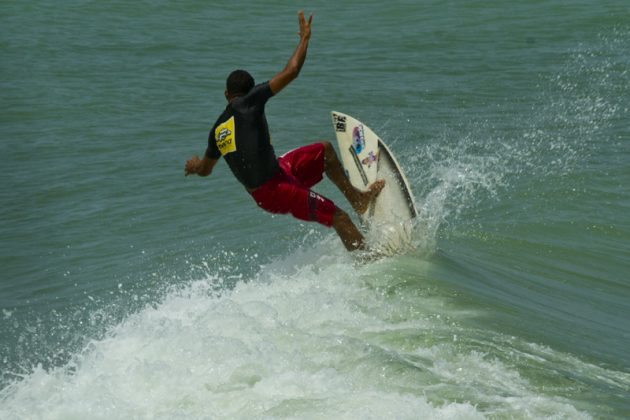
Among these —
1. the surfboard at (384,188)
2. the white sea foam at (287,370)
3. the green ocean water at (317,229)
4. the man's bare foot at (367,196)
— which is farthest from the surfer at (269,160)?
the white sea foam at (287,370)

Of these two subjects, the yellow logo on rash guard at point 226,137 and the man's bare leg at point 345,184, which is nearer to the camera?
the yellow logo on rash guard at point 226,137

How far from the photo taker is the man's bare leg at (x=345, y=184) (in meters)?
8.30

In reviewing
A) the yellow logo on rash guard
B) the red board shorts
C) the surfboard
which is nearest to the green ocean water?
the surfboard

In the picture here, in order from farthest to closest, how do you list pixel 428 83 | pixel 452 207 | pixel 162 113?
pixel 428 83
pixel 162 113
pixel 452 207

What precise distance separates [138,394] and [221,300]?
1.86 m

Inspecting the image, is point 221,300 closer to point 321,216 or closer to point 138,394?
point 321,216

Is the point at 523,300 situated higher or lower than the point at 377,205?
lower

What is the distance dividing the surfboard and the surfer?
0.96 ft

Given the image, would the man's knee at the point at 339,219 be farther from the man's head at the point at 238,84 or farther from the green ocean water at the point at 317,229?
the man's head at the point at 238,84

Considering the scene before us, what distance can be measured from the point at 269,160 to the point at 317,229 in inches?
106

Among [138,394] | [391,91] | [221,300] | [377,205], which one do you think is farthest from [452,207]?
[391,91]

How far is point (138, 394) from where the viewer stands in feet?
18.6

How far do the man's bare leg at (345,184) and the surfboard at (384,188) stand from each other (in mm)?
57

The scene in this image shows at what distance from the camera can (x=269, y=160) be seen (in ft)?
25.3
